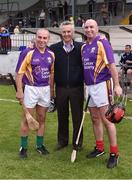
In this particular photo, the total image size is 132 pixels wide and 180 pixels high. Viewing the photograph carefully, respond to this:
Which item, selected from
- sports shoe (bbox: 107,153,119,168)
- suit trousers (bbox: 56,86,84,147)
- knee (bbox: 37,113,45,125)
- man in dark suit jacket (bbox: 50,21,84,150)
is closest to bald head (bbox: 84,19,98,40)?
man in dark suit jacket (bbox: 50,21,84,150)

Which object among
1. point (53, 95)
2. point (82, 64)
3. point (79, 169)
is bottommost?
point (79, 169)

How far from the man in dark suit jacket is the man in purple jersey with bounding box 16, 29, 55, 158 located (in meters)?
0.15

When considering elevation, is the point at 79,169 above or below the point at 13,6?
below

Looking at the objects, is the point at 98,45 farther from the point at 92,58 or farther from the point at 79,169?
the point at 79,169

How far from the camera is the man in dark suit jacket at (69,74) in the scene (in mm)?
6945

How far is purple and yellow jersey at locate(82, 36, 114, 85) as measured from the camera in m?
6.40

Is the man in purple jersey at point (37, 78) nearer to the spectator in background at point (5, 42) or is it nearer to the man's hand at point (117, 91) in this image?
the man's hand at point (117, 91)

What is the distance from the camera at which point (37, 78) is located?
677 cm

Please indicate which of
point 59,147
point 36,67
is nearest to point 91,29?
point 36,67

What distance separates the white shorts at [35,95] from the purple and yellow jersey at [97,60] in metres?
0.67

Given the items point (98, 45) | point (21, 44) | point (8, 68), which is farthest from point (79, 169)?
point (21, 44)

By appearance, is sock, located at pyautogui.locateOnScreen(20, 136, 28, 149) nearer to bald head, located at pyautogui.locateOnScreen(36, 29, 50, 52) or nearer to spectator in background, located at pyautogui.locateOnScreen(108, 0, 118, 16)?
bald head, located at pyautogui.locateOnScreen(36, 29, 50, 52)

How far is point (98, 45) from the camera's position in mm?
6449

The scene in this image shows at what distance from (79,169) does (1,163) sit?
1.12 meters
